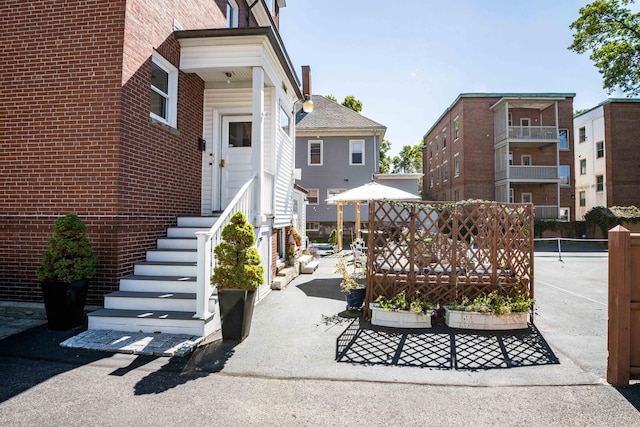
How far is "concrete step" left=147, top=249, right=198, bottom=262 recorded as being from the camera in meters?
5.68

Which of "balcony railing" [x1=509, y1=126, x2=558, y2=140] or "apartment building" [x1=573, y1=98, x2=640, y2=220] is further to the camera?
"apartment building" [x1=573, y1=98, x2=640, y2=220]

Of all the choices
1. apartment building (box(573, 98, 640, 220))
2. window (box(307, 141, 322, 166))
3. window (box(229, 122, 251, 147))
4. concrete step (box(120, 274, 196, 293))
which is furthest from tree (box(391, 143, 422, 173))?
concrete step (box(120, 274, 196, 293))

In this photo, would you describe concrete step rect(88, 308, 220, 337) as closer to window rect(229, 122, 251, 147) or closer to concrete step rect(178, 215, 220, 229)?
concrete step rect(178, 215, 220, 229)

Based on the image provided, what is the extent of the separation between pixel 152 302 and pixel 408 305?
12.4ft

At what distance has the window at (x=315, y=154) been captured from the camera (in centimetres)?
2227

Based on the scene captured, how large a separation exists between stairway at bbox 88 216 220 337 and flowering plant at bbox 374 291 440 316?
8.35 ft

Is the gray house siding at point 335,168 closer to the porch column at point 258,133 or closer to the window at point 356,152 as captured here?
the window at point 356,152

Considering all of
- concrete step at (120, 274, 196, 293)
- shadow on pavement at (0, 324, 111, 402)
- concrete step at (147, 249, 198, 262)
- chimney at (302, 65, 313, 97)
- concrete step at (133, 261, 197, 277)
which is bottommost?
shadow on pavement at (0, 324, 111, 402)

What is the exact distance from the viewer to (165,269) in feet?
17.9

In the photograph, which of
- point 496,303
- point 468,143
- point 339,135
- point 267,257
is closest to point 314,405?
point 496,303

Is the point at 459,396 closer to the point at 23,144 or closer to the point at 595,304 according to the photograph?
the point at 595,304

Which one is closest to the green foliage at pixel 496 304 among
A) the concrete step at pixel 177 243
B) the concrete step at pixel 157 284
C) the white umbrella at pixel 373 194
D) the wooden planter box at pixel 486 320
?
the wooden planter box at pixel 486 320

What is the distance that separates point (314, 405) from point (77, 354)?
295 centimetres

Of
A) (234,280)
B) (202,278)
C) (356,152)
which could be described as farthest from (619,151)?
(202,278)
